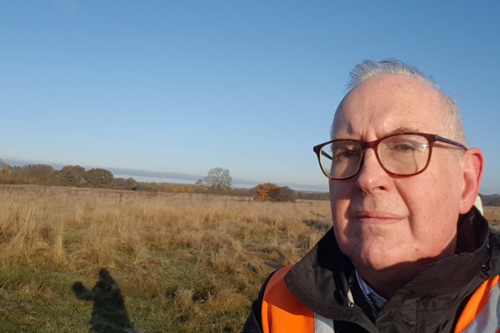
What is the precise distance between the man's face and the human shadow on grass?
12.5 ft

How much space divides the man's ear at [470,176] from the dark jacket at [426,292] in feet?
0.19

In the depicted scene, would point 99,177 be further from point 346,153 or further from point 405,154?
point 405,154

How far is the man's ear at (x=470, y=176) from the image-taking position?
1320mm

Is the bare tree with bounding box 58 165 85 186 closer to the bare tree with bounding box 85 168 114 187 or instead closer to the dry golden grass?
the bare tree with bounding box 85 168 114 187

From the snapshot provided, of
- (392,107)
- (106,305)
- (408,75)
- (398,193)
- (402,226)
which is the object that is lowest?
(106,305)

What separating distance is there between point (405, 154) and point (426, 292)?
45cm

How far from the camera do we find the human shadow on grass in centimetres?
426

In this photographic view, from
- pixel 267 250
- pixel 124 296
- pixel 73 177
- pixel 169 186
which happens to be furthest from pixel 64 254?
pixel 169 186

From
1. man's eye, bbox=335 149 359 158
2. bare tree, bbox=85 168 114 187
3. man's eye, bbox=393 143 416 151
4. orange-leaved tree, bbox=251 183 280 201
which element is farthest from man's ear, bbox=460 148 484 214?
bare tree, bbox=85 168 114 187

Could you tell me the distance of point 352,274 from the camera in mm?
1442

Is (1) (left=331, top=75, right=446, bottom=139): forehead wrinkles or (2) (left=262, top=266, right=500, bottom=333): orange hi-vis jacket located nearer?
(2) (left=262, top=266, right=500, bottom=333): orange hi-vis jacket

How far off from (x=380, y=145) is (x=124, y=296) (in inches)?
196

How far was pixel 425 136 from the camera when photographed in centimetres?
121

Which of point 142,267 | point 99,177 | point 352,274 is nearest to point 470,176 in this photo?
point 352,274
